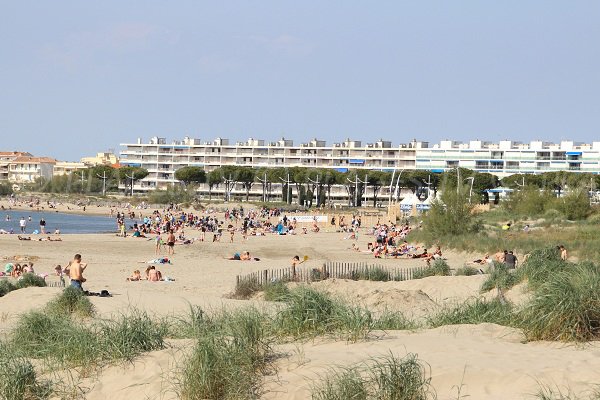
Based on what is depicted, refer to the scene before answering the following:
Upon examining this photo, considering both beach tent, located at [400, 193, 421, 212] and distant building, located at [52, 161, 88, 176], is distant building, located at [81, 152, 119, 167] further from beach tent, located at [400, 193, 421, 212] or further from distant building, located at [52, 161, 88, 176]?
beach tent, located at [400, 193, 421, 212]

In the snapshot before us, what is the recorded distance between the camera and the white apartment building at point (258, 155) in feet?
458

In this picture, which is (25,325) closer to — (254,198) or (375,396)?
(375,396)

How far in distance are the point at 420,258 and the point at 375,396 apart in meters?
27.4

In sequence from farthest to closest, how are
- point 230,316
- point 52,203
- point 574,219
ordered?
point 52,203 → point 574,219 → point 230,316

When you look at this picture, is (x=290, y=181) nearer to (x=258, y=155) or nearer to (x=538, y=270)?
(x=258, y=155)

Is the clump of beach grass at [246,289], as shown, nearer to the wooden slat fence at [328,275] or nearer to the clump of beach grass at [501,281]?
the wooden slat fence at [328,275]

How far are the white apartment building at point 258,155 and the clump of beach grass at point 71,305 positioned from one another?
402 ft

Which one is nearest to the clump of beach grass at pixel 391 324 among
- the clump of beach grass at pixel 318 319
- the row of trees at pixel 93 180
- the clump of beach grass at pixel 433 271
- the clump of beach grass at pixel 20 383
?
the clump of beach grass at pixel 318 319

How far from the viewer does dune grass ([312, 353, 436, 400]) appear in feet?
23.2

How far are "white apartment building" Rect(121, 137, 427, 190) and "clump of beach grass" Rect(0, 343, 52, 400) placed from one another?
129 metres

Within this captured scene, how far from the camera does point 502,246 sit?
3247 centimetres

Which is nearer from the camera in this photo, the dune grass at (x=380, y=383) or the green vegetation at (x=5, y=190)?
the dune grass at (x=380, y=383)

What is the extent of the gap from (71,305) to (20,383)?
624cm

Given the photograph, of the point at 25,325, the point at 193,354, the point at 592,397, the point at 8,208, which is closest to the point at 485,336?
the point at 592,397
